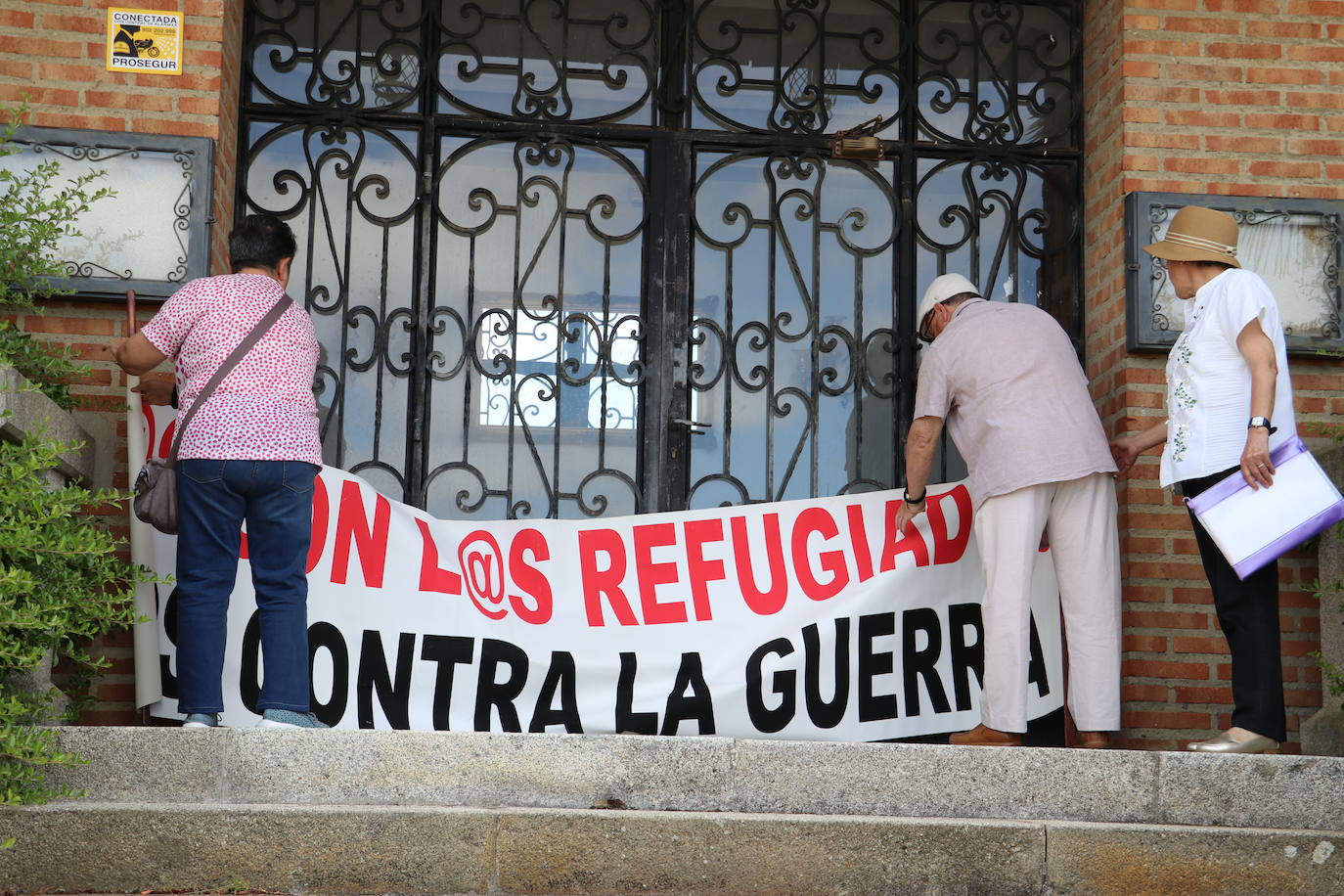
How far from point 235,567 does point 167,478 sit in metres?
0.36

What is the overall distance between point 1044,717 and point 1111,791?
1.86 meters

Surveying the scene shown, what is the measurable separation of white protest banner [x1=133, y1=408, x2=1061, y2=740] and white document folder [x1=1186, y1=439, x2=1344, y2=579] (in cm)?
140

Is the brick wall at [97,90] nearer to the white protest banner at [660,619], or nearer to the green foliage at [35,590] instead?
the white protest banner at [660,619]

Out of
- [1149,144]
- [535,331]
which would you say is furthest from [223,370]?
[1149,144]

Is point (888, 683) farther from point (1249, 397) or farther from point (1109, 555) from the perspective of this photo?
point (1249, 397)

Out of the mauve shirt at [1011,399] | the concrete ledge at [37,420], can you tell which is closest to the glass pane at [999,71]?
the mauve shirt at [1011,399]

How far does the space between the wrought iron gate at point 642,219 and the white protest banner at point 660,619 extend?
0.58 m

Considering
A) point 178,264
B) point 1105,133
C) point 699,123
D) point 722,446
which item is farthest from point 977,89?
point 178,264

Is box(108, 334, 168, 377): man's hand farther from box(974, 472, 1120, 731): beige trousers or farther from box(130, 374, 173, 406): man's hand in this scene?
box(974, 472, 1120, 731): beige trousers

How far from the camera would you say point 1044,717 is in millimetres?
6262

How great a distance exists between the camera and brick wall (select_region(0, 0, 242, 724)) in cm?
588

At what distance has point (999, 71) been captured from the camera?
23.1 ft

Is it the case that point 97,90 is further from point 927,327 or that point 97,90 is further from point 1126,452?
point 1126,452

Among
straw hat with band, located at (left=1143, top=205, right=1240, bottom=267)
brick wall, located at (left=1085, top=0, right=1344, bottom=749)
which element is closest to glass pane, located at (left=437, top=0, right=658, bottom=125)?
brick wall, located at (left=1085, top=0, right=1344, bottom=749)
